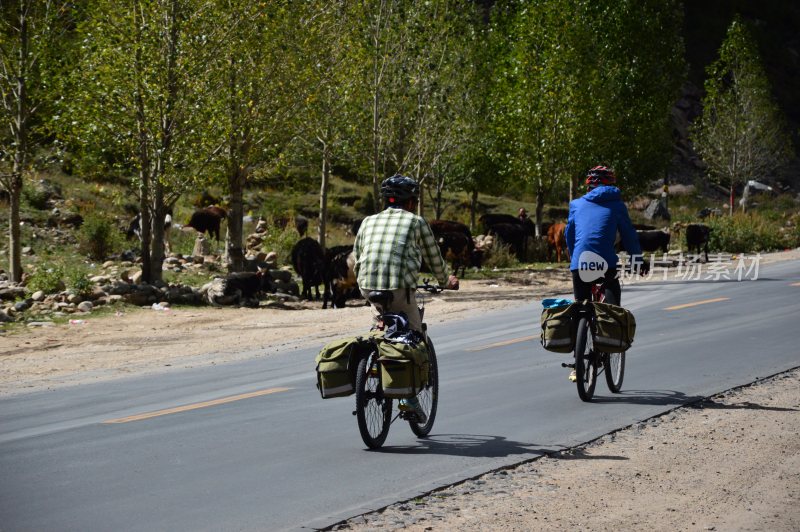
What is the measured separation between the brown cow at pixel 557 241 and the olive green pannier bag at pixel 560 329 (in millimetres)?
23675

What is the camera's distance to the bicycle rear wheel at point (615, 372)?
1115 centimetres

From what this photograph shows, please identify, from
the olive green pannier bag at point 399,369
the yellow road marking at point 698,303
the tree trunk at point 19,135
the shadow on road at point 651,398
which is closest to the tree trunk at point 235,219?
the tree trunk at point 19,135

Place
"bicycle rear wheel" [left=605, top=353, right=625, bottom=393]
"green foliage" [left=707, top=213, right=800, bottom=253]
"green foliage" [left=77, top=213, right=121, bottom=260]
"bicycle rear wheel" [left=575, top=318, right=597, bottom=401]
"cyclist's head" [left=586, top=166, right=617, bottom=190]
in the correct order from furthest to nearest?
1. "green foliage" [left=707, top=213, right=800, bottom=253]
2. "green foliage" [left=77, top=213, right=121, bottom=260]
3. "bicycle rear wheel" [left=605, top=353, right=625, bottom=393]
4. "cyclist's head" [left=586, top=166, right=617, bottom=190]
5. "bicycle rear wheel" [left=575, top=318, right=597, bottom=401]

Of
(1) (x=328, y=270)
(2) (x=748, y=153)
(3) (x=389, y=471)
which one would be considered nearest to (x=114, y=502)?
(3) (x=389, y=471)

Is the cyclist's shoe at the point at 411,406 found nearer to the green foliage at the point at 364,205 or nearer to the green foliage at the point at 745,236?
the green foliage at the point at 745,236

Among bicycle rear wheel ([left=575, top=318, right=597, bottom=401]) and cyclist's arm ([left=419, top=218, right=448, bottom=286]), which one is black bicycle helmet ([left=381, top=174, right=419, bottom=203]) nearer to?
cyclist's arm ([left=419, top=218, right=448, bottom=286])

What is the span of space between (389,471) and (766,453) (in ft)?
10.2

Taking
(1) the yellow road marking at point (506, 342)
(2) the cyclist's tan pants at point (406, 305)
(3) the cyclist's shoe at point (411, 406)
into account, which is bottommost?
(1) the yellow road marking at point (506, 342)

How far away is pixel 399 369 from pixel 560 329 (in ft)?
8.81

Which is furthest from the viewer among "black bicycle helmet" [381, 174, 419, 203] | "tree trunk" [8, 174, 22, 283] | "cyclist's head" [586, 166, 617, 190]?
"tree trunk" [8, 174, 22, 283]

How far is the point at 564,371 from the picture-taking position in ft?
42.0

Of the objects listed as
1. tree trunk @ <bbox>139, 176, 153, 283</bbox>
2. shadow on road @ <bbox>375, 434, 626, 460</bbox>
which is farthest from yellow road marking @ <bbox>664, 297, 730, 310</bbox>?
shadow on road @ <bbox>375, 434, 626, 460</bbox>

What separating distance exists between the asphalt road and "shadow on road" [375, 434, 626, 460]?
2cm

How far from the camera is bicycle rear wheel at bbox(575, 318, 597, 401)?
10.2 metres
